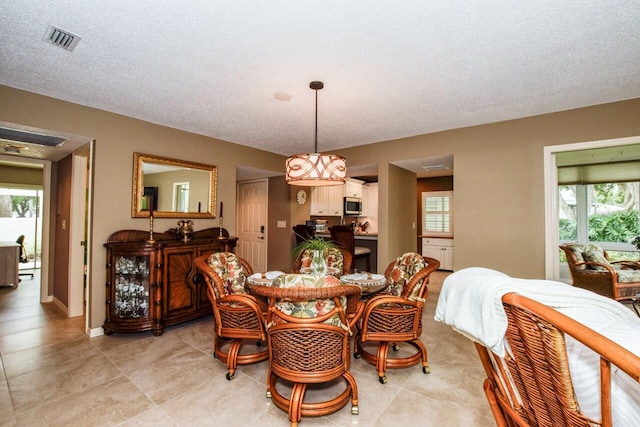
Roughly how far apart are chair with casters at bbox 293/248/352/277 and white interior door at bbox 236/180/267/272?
109 inches

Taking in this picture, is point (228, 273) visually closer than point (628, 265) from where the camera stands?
Yes

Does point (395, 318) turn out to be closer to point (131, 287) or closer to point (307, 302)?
point (307, 302)

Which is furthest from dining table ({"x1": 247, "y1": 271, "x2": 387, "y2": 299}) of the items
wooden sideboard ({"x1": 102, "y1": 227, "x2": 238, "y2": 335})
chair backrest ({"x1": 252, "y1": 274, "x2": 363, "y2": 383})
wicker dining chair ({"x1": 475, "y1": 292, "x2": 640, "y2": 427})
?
wicker dining chair ({"x1": 475, "y1": 292, "x2": 640, "y2": 427})

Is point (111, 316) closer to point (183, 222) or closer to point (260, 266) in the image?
point (183, 222)

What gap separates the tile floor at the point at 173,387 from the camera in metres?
1.86

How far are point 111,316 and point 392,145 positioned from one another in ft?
14.0

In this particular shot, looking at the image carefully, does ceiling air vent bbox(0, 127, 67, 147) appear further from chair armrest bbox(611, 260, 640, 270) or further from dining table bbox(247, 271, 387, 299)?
chair armrest bbox(611, 260, 640, 270)

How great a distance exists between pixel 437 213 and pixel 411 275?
17.8ft

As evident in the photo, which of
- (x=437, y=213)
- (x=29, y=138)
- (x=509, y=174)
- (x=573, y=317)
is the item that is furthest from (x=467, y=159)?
(x=29, y=138)

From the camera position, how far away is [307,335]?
1.74 metres

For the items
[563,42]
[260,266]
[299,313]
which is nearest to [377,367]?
[299,313]

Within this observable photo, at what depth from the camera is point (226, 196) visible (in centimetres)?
442

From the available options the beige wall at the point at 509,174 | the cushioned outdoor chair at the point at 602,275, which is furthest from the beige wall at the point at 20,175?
the cushioned outdoor chair at the point at 602,275

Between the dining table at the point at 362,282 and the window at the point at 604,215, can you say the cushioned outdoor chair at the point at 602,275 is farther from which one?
the dining table at the point at 362,282
